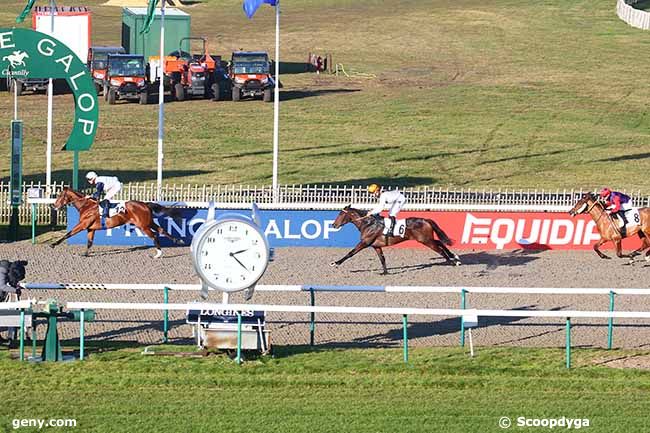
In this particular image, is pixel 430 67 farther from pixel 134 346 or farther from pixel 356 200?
pixel 134 346

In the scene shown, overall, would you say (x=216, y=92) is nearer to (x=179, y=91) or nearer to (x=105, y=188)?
(x=179, y=91)

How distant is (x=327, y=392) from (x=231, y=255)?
5.73ft

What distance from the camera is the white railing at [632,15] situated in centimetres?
6109

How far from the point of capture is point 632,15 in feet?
206

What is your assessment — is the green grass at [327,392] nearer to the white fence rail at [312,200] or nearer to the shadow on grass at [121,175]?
the white fence rail at [312,200]

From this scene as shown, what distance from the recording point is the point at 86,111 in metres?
25.6

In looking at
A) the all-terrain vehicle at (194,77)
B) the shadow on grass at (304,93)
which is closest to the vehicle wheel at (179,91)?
the all-terrain vehicle at (194,77)

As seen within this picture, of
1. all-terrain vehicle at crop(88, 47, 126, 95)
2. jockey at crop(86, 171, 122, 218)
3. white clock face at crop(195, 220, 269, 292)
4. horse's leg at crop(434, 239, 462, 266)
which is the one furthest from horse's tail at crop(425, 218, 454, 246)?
all-terrain vehicle at crop(88, 47, 126, 95)

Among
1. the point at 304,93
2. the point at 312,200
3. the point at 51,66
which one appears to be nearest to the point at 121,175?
the point at 312,200

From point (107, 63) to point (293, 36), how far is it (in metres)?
18.7

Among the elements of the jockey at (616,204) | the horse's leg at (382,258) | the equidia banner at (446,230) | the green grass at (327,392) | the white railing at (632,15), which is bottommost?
the green grass at (327,392)

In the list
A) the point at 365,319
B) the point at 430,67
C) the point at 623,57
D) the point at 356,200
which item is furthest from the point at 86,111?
the point at 623,57

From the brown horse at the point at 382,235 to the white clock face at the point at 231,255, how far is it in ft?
26.6

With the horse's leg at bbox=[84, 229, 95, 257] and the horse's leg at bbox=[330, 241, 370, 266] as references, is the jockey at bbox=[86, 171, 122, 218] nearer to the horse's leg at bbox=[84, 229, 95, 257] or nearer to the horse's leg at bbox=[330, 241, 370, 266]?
the horse's leg at bbox=[84, 229, 95, 257]
